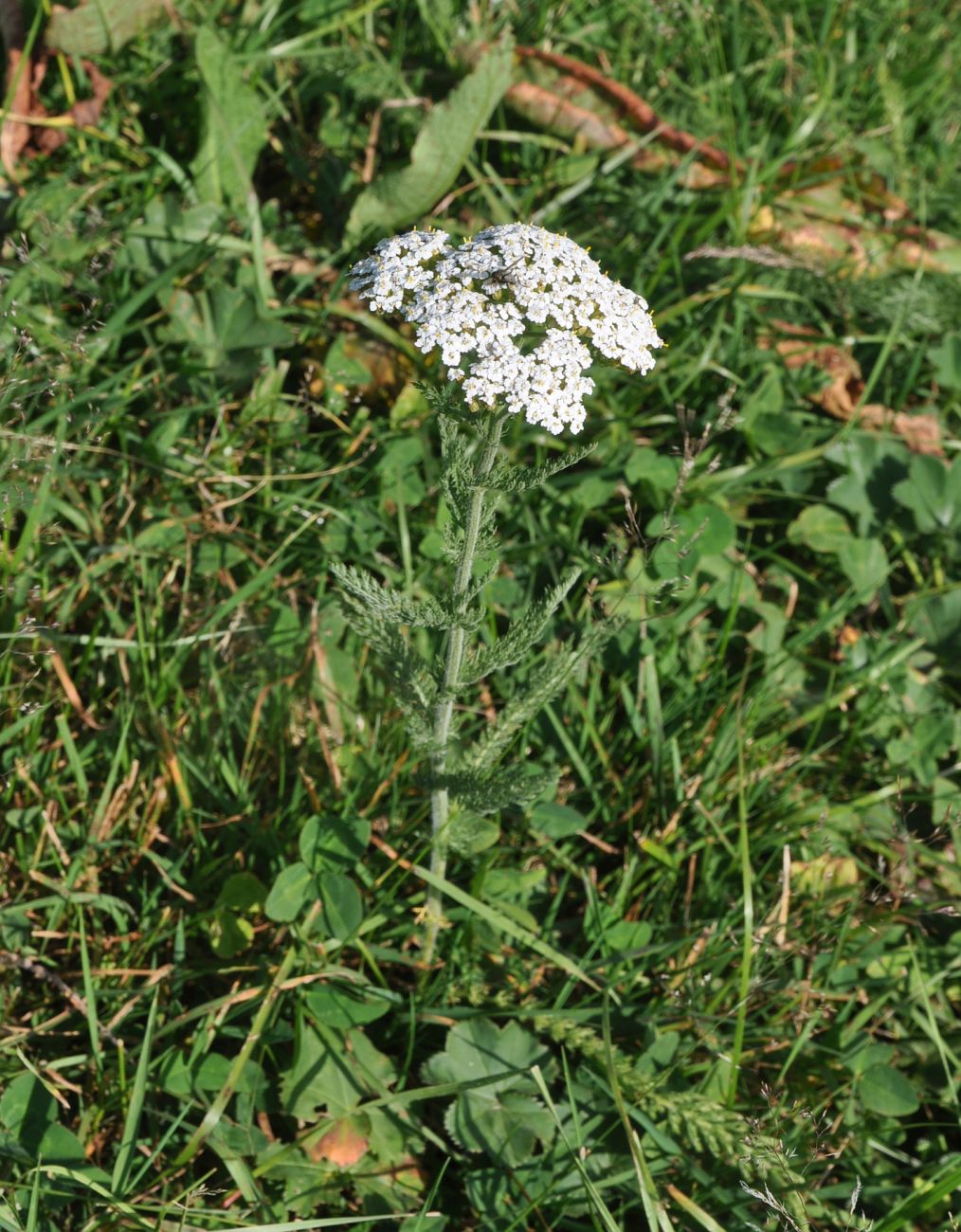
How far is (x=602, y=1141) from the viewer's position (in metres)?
2.63

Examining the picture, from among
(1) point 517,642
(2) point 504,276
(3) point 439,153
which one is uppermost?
(2) point 504,276

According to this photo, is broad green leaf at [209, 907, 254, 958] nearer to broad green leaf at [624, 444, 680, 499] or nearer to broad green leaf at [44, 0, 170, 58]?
broad green leaf at [624, 444, 680, 499]

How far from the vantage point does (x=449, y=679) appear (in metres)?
2.38

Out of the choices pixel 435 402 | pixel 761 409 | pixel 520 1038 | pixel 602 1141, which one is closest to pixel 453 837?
pixel 520 1038

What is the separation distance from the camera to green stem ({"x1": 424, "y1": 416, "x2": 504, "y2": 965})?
83.0 inches

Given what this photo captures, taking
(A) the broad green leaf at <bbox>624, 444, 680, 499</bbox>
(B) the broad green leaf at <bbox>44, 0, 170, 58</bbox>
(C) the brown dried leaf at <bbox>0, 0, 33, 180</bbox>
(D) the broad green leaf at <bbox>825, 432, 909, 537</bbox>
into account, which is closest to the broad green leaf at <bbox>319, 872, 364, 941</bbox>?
(A) the broad green leaf at <bbox>624, 444, 680, 499</bbox>

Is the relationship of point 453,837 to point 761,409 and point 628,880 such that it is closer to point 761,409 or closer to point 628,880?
point 628,880

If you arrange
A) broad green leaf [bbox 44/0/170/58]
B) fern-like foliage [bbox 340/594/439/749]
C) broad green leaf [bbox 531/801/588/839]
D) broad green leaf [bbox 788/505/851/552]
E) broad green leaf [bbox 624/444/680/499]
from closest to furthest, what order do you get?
fern-like foliage [bbox 340/594/439/749] → broad green leaf [bbox 531/801/588/839] → broad green leaf [bbox 624/444/680/499] → broad green leaf [bbox 788/505/851/552] → broad green leaf [bbox 44/0/170/58]

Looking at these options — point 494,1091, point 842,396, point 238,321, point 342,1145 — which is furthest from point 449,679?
point 842,396

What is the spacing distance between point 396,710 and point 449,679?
2.70 ft

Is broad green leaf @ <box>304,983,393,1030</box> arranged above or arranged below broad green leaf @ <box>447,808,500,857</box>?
below

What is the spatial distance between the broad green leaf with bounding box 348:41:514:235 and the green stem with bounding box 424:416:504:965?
6.67ft

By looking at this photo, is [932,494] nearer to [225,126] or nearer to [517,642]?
[517,642]

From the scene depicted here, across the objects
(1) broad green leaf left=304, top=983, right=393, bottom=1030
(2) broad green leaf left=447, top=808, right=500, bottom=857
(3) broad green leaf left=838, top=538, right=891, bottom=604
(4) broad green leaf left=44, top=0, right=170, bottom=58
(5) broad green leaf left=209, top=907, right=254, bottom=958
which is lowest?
(1) broad green leaf left=304, top=983, right=393, bottom=1030
